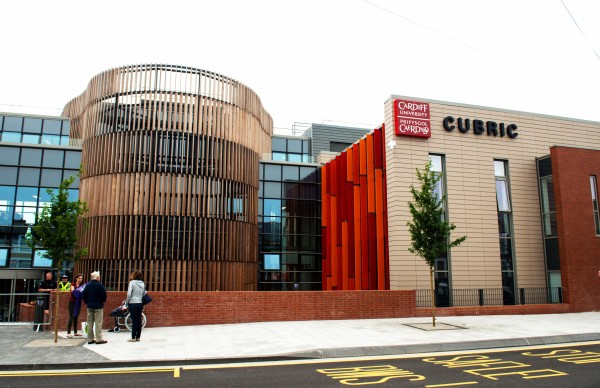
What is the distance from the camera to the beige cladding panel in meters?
20.3

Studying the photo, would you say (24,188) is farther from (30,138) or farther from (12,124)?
(12,124)

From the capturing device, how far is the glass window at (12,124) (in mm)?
27703

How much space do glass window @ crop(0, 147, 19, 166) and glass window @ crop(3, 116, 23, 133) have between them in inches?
120

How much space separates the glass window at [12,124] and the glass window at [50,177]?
4.49m

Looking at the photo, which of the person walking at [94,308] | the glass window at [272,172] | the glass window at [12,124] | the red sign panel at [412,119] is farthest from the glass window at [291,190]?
the person walking at [94,308]

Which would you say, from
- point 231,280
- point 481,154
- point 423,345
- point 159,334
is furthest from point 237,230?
point 423,345

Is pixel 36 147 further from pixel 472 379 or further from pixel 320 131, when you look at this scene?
pixel 472 379

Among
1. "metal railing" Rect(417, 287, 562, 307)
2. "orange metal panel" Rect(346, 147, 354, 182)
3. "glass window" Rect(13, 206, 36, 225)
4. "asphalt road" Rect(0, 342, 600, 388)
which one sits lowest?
"asphalt road" Rect(0, 342, 600, 388)

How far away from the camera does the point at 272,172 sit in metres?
29.1

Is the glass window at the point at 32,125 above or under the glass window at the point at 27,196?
above

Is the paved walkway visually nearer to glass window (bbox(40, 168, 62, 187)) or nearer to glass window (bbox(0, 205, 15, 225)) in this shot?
glass window (bbox(0, 205, 15, 225))

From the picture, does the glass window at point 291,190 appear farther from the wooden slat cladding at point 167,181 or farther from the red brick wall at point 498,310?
the red brick wall at point 498,310

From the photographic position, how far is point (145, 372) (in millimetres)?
8641

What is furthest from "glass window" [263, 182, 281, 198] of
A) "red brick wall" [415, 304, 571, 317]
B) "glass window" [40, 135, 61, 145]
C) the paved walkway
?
the paved walkway
